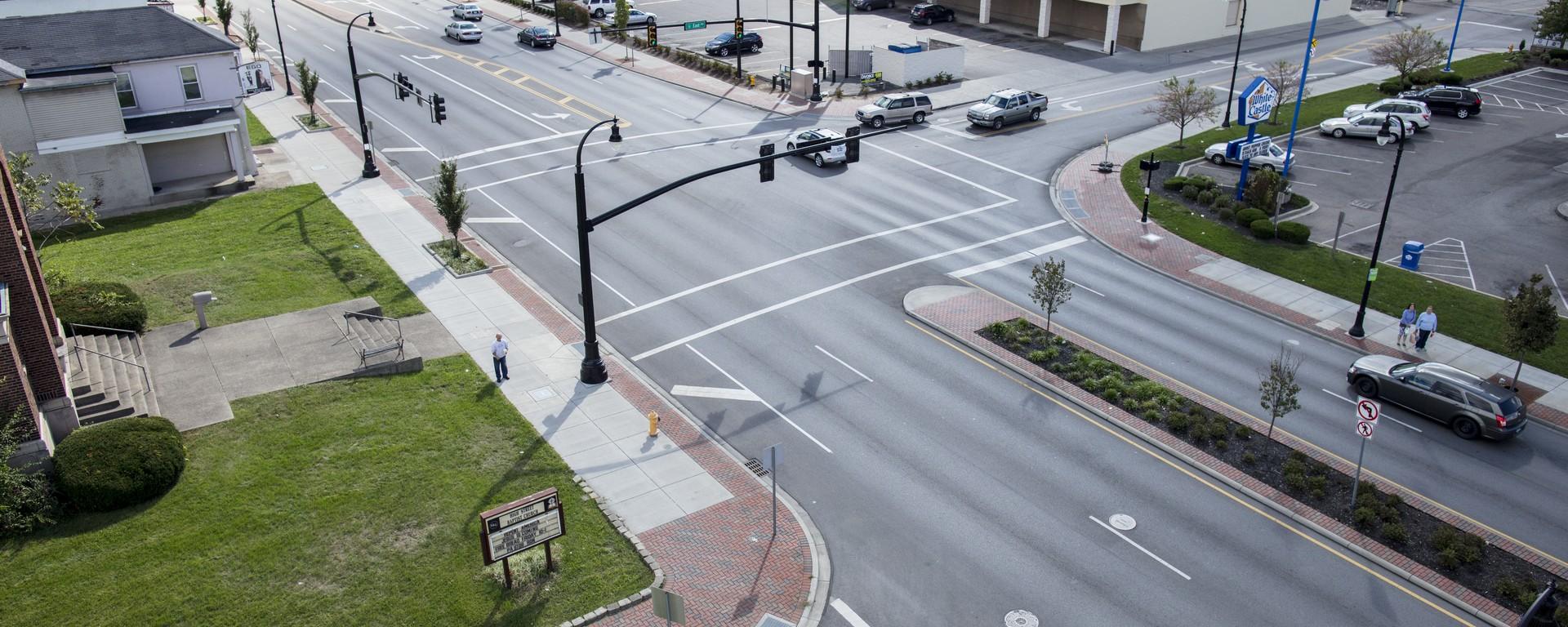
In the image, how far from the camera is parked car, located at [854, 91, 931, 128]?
2014 inches

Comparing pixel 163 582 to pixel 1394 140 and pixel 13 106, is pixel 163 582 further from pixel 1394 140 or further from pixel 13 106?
pixel 1394 140

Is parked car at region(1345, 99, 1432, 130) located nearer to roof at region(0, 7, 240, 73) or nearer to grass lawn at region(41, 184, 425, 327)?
grass lawn at region(41, 184, 425, 327)

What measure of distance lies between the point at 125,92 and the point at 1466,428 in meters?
46.8

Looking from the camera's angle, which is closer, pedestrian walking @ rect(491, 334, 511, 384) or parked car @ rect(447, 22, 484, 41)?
pedestrian walking @ rect(491, 334, 511, 384)

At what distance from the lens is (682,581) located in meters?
19.6

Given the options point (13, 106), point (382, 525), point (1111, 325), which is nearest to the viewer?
point (382, 525)

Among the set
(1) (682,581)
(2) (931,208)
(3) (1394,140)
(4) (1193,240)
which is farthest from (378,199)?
(3) (1394,140)

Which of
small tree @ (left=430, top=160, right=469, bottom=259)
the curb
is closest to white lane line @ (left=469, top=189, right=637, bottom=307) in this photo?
small tree @ (left=430, top=160, right=469, bottom=259)

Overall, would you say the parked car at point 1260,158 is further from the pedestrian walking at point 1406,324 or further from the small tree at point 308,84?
the small tree at point 308,84

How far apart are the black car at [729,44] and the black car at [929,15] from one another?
1399 centimetres

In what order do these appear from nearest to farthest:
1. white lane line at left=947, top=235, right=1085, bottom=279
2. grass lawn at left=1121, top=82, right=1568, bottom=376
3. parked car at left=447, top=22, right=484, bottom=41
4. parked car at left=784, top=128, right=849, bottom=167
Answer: grass lawn at left=1121, top=82, right=1568, bottom=376, white lane line at left=947, top=235, right=1085, bottom=279, parked car at left=784, top=128, right=849, bottom=167, parked car at left=447, top=22, right=484, bottom=41

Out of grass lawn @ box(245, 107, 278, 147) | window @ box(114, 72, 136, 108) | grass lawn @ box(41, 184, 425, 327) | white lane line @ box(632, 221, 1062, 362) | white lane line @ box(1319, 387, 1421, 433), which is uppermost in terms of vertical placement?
window @ box(114, 72, 136, 108)

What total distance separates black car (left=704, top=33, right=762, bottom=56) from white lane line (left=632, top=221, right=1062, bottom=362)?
33.9 meters

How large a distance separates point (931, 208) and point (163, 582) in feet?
94.8
